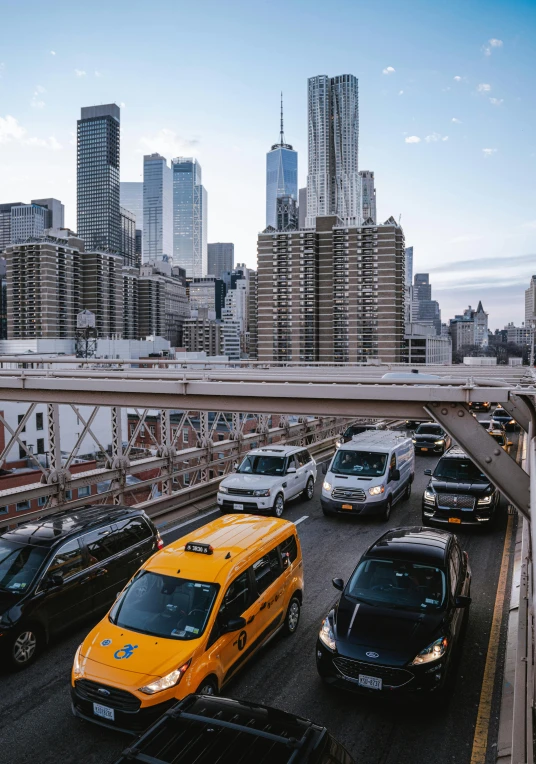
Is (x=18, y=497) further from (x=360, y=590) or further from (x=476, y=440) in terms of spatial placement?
(x=476, y=440)

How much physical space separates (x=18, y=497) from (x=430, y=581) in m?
8.26

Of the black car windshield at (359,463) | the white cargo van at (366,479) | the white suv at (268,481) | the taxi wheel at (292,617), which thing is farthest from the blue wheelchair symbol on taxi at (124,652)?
the black car windshield at (359,463)

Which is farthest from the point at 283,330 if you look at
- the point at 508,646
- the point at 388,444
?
the point at 508,646

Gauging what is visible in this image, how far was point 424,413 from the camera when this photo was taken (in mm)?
8742

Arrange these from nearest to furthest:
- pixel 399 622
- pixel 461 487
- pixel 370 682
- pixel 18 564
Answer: pixel 370 682
pixel 399 622
pixel 18 564
pixel 461 487

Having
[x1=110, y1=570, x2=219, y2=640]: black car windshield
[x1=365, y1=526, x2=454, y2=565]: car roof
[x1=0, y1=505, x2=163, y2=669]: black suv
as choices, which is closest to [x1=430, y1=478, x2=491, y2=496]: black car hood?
[x1=365, y1=526, x2=454, y2=565]: car roof

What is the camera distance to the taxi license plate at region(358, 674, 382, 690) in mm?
6578

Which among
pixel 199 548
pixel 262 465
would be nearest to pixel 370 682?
pixel 199 548

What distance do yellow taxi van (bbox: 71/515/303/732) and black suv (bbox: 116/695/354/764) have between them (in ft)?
5.46

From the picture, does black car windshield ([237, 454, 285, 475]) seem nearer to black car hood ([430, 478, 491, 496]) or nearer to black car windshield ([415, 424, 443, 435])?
black car hood ([430, 478, 491, 496])

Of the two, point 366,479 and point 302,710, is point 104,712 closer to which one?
point 302,710

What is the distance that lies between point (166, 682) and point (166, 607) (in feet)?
3.49

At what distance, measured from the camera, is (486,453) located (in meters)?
8.02

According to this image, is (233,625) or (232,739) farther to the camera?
(233,625)
